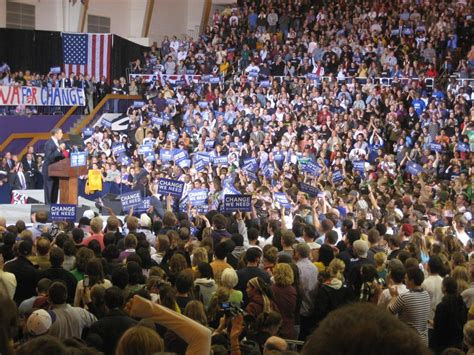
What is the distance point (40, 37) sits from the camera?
2867 centimetres

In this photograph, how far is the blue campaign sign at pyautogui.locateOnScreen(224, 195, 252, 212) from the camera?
1197 centimetres

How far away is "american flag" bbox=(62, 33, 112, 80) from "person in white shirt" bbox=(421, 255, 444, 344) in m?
22.9

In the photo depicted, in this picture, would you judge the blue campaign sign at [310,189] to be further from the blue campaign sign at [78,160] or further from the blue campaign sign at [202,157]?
the blue campaign sign at [202,157]

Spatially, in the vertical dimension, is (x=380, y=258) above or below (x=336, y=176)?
above

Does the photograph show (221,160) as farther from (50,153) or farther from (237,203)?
(237,203)

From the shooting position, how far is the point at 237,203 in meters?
12.1

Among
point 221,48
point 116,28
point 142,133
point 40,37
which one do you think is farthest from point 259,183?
point 116,28

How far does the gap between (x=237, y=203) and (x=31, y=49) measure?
1838 cm

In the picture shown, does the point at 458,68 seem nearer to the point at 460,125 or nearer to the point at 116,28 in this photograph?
the point at 460,125

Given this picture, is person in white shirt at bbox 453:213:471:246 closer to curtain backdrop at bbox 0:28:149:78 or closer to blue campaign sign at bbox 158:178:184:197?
blue campaign sign at bbox 158:178:184:197

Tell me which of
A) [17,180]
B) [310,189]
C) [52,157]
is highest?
[52,157]

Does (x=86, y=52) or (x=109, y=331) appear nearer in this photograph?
(x=109, y=331)

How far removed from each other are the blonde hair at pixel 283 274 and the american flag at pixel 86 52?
22.9 m

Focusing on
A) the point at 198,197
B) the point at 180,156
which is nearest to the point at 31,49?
the point at 180,156
